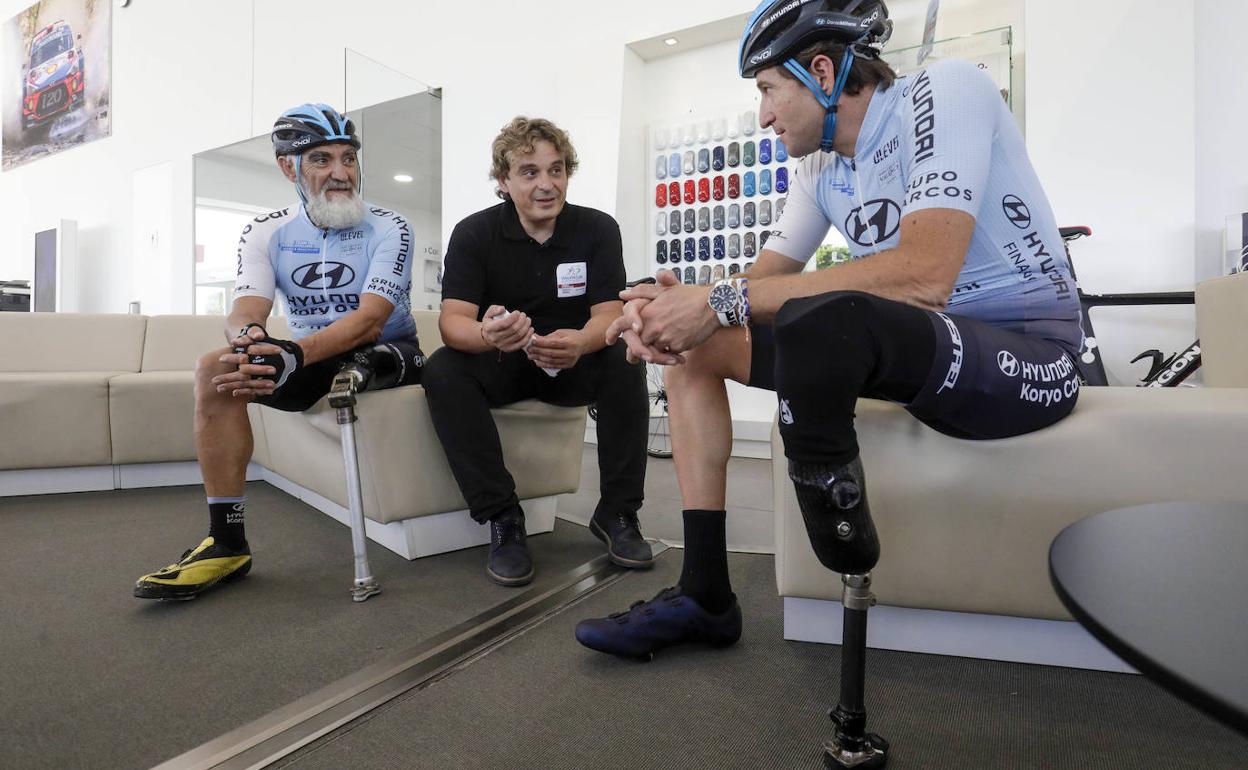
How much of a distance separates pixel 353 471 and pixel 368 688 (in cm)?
59

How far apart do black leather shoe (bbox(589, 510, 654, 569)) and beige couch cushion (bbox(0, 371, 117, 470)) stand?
235 cm

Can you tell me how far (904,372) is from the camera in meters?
0.87

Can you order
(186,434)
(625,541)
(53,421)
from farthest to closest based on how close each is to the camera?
(186,434)
(53,421)
(625,541)

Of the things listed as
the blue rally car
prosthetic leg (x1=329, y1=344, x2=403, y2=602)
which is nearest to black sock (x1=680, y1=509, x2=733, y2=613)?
prosthetic leg (x1=329, y1=344, x2=403, y2=602)

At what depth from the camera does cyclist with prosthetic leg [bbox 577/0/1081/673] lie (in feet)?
2.67

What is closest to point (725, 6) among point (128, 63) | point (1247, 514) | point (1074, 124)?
point (1074, 124)

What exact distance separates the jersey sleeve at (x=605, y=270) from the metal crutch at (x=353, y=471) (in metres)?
0.76

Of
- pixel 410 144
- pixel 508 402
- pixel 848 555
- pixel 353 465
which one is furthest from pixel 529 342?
pixel 410 144

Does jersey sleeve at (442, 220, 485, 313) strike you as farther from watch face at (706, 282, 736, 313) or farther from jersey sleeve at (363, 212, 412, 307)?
watch face at (706, 282, 736, 313)

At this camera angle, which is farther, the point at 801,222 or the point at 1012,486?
the point at 801,222

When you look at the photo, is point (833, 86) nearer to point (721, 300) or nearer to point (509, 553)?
point (721, 300)

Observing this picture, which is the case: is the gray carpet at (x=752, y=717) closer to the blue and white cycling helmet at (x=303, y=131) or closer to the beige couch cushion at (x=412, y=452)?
the beige couch cushion at (x=412, y=452)

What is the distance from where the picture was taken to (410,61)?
17.3 ft

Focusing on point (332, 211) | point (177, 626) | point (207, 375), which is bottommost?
point (177, 626)
